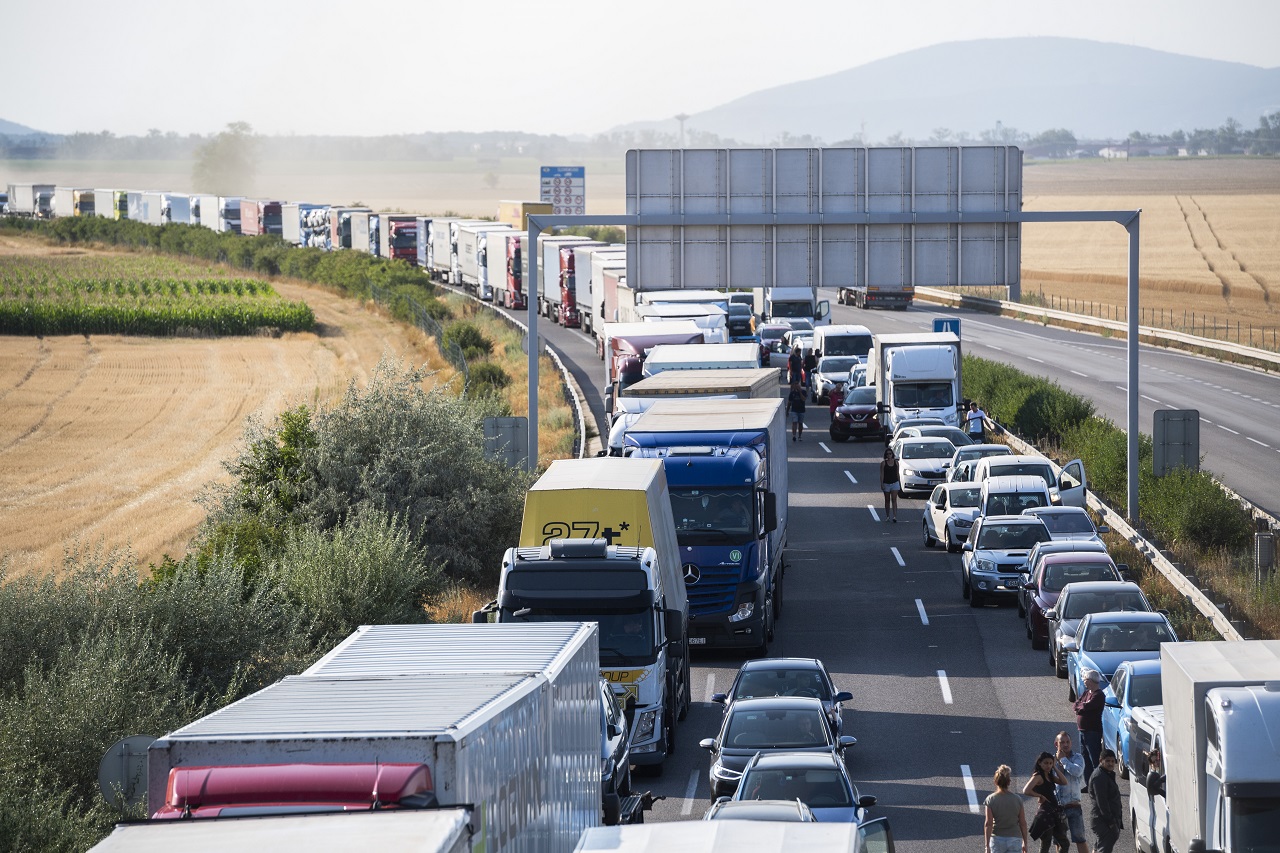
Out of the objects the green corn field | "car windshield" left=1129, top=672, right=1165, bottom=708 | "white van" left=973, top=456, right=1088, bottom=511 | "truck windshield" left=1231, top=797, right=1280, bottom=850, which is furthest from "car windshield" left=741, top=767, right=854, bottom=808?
the green corn field

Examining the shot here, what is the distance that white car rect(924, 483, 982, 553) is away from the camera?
99.9 feet

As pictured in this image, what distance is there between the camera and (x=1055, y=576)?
933 inches

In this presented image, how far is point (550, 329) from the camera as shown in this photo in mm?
74188

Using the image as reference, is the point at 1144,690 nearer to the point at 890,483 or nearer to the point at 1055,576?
the point at 1055,576

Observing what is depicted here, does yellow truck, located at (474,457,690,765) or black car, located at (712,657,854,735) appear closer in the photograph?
yellow truck, located at (474,457,690,765)

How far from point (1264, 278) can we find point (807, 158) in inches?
3165

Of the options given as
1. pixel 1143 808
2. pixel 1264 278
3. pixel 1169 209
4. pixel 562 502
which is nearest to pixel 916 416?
pixel 562 502

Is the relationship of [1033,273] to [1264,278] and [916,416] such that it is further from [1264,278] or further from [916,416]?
[916,416]

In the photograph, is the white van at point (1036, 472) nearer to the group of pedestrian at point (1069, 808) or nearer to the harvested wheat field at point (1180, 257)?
the group of pedestrian at point (1069, 808)

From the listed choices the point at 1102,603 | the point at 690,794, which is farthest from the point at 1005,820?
the point at 1102,603

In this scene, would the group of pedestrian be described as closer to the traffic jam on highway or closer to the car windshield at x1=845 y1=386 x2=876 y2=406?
the traffic jam on highway

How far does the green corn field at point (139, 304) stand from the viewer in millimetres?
80250

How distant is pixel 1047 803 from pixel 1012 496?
52.1ft

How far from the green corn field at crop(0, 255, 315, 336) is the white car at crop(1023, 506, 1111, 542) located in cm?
5669
